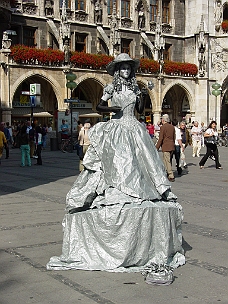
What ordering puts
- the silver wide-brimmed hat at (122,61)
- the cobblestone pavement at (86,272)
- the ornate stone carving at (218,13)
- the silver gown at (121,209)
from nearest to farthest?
the cobblestone pavement at (86,272) < the silver gown at (121,209) < the silver wide-brimmed hat at (122,61) < the ornate stone carving at (218,13)

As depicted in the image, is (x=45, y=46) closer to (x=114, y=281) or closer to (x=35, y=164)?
(x=35, y=164)

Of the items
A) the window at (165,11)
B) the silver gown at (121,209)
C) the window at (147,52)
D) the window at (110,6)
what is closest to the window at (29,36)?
the window at (110,6)

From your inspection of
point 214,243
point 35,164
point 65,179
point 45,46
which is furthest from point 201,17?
point 214,243

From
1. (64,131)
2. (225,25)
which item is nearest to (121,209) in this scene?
(64,131)

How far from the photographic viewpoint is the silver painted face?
20.9 feet

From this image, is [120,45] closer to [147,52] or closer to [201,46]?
[147,52]

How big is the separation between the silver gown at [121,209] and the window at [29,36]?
30.5 m

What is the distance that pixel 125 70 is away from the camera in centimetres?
638

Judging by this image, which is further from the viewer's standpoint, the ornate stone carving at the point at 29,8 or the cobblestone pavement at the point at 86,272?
the ornate stone carving at the point at 29,8

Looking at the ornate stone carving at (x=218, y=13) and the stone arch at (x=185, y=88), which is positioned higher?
the ornate stone carving at (x=218, y=13)

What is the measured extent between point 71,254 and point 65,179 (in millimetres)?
8713

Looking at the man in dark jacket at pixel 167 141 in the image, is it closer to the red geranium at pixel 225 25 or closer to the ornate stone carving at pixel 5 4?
the ornate stone carving at pixel 5 4

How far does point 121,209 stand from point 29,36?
103 feet

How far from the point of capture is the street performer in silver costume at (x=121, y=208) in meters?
5.48
